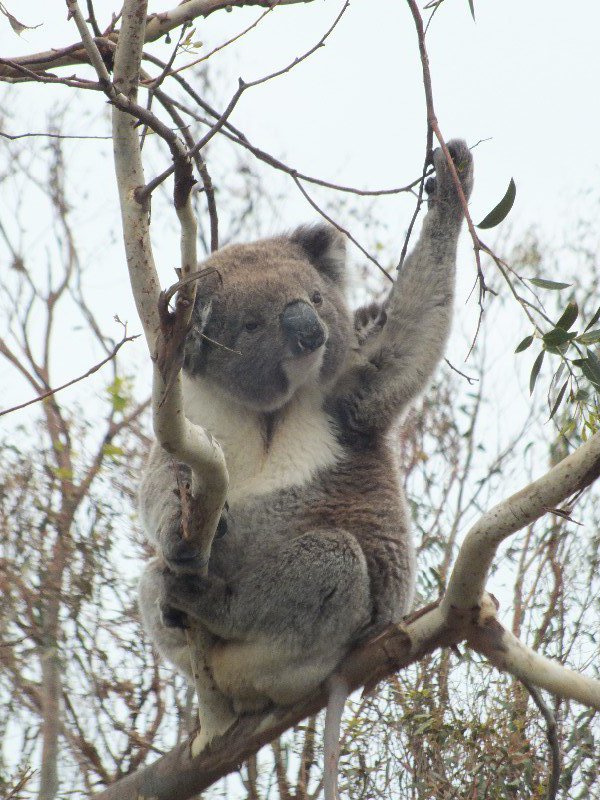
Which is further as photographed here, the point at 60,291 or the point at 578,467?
the point at 60,291

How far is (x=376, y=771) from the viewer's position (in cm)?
428

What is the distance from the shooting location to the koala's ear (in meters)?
4.60

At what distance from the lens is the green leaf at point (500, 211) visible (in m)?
2.91

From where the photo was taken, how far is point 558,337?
2873mm

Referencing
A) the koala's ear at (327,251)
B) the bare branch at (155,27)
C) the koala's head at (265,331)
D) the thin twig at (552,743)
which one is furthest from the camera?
the koala's ear at (327,251)

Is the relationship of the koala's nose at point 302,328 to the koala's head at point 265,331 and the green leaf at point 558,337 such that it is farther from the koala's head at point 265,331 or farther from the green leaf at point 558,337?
the green leaf at point 558,337

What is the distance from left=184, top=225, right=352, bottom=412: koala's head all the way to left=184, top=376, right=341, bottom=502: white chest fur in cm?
7

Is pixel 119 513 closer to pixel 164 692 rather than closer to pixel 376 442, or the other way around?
pixel 164 692

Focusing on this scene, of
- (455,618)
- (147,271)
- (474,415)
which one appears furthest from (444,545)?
(147,271)

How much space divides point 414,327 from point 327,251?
668 mm

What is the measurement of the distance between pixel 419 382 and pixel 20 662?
2601mm

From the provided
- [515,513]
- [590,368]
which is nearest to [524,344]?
[590,368]

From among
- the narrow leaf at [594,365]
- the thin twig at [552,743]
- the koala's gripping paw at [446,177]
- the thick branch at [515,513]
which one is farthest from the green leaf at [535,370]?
the koala's gripping paw at [446,177]

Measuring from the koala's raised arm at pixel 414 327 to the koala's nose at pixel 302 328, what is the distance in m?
0.42
